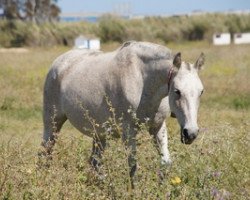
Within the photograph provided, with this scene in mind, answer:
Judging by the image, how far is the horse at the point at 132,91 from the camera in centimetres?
609

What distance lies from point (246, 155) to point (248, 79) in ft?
43.3

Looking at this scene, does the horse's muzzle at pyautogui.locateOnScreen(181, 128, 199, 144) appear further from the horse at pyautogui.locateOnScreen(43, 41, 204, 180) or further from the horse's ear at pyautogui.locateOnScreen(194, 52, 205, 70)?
the horse's ear at pyautogui.locateOnScreen(194, 52, 205, 70)

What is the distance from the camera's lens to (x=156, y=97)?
6.71 meters

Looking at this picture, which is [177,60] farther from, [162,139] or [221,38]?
[221,38]

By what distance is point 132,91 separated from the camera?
6754 mm

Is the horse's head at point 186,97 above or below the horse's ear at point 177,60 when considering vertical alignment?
below

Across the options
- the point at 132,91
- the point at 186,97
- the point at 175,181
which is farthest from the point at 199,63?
the point at 175,181

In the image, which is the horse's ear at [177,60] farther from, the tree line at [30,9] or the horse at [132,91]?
the tree line at [30,9]

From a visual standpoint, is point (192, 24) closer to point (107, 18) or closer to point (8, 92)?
point (107, 18)

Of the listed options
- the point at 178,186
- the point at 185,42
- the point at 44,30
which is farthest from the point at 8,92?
the point at 185,42

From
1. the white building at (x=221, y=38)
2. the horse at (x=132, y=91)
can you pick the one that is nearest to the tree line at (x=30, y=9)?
the white building at (x=221, y=38)

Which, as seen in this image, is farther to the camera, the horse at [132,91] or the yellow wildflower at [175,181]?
the horse at [132,91]

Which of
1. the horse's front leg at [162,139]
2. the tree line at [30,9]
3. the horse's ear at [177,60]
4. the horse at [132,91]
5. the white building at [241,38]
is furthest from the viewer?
the tree line at [30,9]

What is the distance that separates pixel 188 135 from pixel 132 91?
3.53 feet
